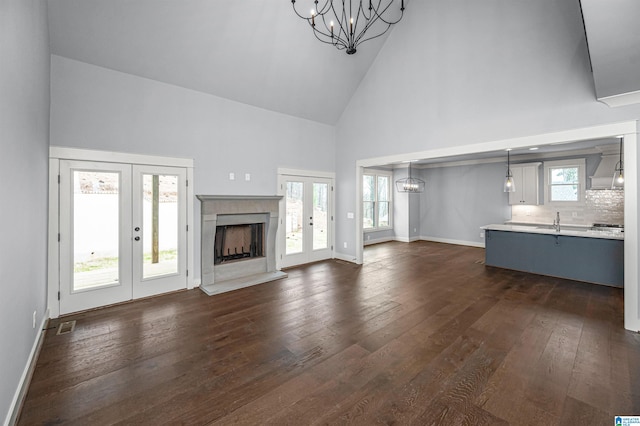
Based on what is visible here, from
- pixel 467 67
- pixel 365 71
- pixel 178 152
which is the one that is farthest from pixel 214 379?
pixel 365 71

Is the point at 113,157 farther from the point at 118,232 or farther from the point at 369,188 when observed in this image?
the point at 369,188

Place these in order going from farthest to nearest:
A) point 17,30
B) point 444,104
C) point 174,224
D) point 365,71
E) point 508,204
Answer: point 508,204
point 365,71
point 444,104
point 174,224
point 17,30

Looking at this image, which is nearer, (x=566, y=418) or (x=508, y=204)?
(x=566, y=418)

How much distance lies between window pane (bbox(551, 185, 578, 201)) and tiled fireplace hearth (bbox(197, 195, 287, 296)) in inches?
291

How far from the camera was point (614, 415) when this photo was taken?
6.22 feet

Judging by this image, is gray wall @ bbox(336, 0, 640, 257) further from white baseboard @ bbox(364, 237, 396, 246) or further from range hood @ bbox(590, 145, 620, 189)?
range hood @ bbox(590, 145, 620, 189)

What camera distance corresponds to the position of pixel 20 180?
2115mm

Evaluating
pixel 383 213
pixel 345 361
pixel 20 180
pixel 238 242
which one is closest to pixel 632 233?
pixel 345 361

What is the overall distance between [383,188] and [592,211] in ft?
18.2

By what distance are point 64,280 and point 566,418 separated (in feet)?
17.8

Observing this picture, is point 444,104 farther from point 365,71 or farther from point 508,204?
point 508,204

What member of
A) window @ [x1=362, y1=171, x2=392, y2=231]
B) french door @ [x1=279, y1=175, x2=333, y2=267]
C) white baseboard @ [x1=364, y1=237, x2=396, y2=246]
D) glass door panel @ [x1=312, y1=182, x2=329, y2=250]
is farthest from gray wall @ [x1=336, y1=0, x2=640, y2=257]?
white baseboard @ [x1=364, y1=237, x2=396, y2=246]

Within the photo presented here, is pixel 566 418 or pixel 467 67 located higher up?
pixel 467 67

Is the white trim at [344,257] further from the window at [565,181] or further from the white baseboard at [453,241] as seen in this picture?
the window at [565,181]
